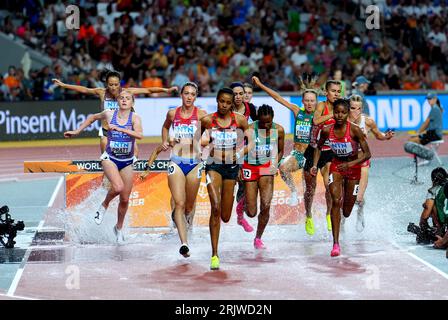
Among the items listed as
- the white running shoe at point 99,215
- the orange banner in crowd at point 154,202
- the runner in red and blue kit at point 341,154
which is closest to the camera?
the runner in red and blue kit at point 341,154

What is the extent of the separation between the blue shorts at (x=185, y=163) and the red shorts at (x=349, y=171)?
1887 mm

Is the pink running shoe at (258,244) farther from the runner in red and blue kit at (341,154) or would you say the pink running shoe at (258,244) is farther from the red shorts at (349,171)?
the red shorts at (349,171)

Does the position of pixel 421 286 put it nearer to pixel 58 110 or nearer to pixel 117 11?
pixel 58 110

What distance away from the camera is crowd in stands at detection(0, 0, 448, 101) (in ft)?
93.9

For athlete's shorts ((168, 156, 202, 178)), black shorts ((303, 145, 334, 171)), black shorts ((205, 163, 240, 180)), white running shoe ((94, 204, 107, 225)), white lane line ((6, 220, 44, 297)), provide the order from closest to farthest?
white lane line ((6, 220, 44, 297))
black shorts ((205, 163, 240, 180))
athlete's shorts ((168, 156, 202, 178))
white running shoe ((94, 204, 107, 225))
black shorts ((303, 145, 334, 171))

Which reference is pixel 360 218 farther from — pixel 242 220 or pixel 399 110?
pixel 399 110

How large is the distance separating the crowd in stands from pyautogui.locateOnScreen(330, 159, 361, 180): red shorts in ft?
49.1

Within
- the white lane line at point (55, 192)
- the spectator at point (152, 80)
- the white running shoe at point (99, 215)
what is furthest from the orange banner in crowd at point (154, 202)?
the spectator at point (152, 80)

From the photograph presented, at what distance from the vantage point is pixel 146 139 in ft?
91.8

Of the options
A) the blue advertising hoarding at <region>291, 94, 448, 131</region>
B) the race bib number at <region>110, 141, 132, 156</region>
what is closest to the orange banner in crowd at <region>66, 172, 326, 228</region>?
the race bib number at <region>110, 141, 132, 156</region>

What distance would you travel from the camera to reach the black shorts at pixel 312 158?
569 inches

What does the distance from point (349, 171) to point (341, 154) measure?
10.6 inches

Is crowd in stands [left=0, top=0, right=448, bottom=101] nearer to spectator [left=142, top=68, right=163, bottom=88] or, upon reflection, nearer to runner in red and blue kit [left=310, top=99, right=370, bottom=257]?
spectator [left=142, top=68, right=163, bottom=88]
